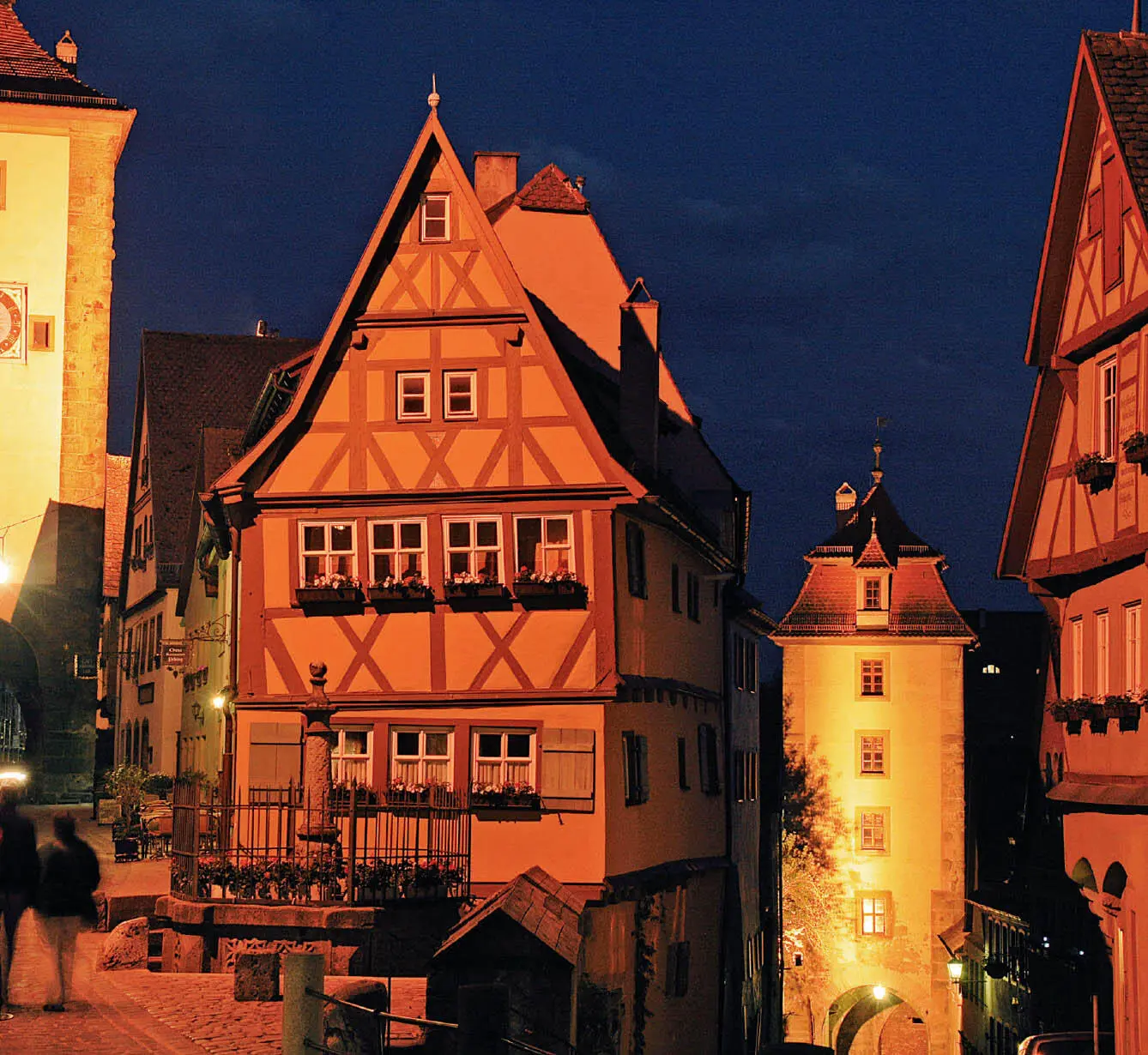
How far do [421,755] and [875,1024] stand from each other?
126 ft

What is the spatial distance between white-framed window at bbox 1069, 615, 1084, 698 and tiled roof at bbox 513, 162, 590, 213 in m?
13.9

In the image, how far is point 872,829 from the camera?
61.5m

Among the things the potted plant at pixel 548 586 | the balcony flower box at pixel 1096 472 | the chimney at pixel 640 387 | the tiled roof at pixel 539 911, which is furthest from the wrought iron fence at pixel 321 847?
the balcony flower box at pixel 1096 472

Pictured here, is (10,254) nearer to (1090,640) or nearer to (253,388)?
(253,388)

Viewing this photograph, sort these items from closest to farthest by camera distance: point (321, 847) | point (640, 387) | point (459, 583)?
1. point (321, 847)
2. point (459, 583)
3. point (640, 387)

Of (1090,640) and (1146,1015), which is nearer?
(1146,1015)

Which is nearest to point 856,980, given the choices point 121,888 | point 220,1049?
point 121,888

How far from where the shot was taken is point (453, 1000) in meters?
20.7

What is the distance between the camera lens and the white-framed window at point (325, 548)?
95.8 feet

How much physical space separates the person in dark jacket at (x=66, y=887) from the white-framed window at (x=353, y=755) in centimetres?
965

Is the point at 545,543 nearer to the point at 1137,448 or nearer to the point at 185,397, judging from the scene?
the point at 1137,448

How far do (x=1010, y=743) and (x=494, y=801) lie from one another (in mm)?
41210

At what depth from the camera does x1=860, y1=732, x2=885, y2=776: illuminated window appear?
61906mm

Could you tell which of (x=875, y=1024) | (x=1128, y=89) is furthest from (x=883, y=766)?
(x=1128, y=89)
